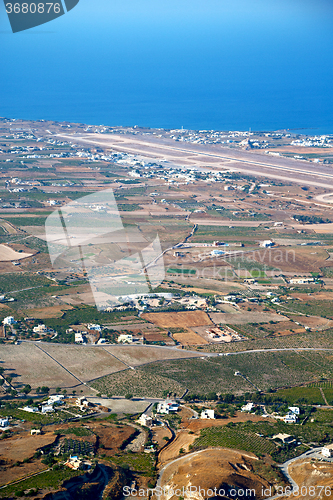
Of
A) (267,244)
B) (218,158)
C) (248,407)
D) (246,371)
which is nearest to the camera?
(248,407)

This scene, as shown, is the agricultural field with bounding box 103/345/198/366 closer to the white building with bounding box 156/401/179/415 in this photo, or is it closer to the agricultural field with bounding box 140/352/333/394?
the agricultural field with bounding box 140/352/333/394

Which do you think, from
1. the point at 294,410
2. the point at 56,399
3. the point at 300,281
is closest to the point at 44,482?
the point at 56,399

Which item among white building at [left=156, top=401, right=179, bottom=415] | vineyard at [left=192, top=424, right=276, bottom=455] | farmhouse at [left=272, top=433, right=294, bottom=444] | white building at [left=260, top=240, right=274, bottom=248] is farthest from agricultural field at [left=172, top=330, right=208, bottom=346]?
white building at [left=260, top=240, right=274, bottom=248]

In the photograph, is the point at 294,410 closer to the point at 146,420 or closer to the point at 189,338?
the point at 146,420

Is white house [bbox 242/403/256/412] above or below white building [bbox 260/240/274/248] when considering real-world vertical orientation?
above

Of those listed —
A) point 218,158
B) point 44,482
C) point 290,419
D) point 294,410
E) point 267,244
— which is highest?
point 44,482

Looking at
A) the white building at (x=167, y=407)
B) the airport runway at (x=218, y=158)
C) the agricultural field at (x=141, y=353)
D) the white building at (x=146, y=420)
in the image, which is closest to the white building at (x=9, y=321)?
the agricultural field at (x=141, y=353)

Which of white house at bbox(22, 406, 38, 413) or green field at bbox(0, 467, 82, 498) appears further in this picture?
white house at bbox(22, 406, 38, 413)

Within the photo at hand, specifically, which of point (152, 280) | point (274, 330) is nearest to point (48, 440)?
point (274, 330)
